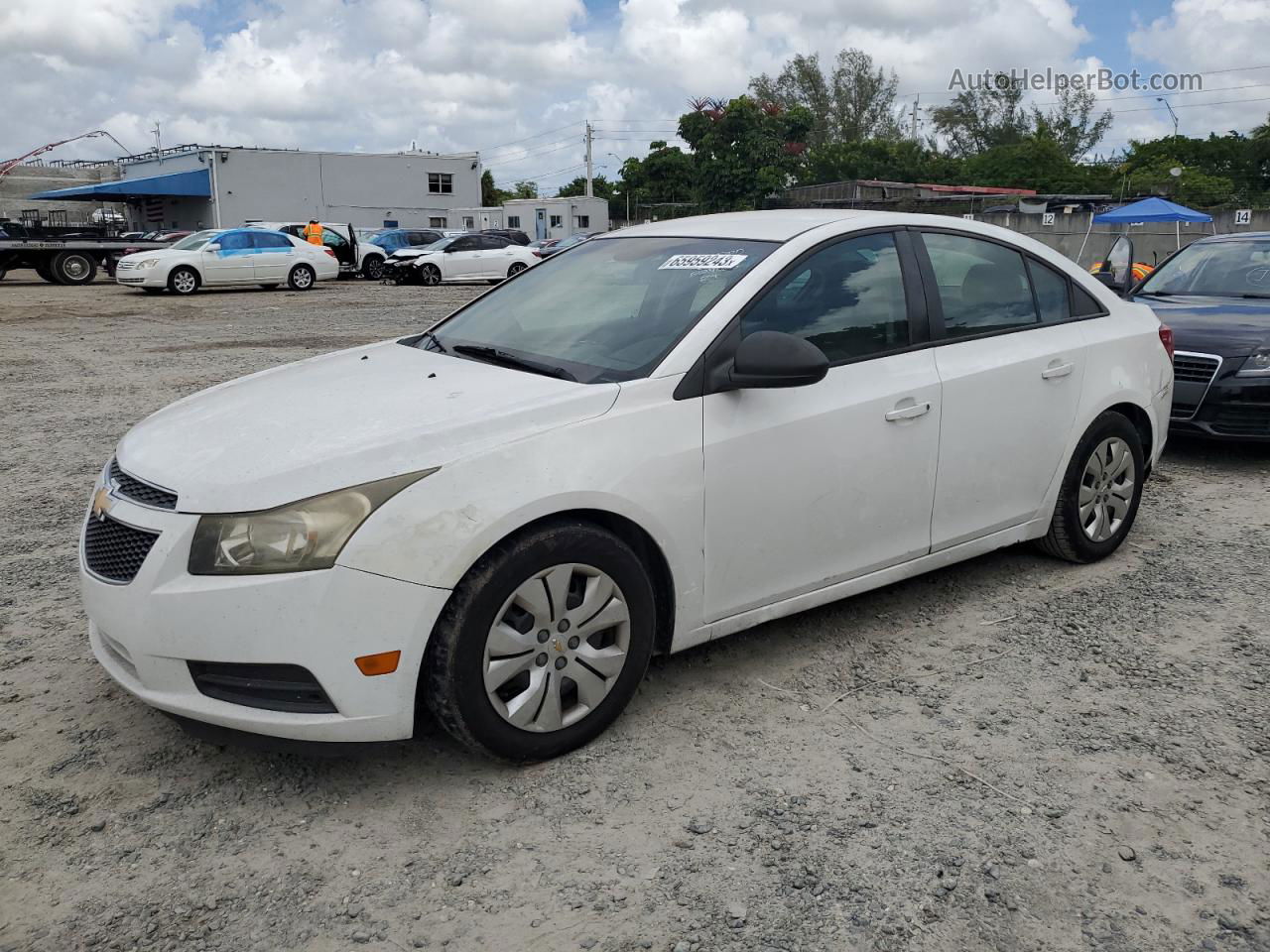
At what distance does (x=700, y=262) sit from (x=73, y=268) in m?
27.8

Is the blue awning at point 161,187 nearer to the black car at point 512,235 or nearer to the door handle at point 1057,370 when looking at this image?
the black car at point 512,235

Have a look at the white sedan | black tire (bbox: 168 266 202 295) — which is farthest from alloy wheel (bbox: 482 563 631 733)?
the white sedan

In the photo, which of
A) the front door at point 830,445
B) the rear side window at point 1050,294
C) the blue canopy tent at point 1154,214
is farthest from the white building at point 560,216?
the front door at point 830,445

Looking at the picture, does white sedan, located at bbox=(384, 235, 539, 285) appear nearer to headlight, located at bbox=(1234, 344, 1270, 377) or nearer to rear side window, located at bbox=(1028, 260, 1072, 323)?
headlight, located at bbox=(1234, 344, 1270, 377)

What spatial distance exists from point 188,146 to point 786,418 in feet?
176

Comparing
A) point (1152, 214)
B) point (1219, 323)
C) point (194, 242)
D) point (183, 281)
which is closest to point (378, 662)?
point (1219, 323)

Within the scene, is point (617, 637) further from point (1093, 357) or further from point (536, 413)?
point (1093, 357)

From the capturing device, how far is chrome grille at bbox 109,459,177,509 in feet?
9.77

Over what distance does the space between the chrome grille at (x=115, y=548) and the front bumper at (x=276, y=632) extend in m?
0.03

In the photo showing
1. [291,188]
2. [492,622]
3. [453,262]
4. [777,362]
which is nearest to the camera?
[492,622]

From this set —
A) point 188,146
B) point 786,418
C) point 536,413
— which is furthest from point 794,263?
point 188,146

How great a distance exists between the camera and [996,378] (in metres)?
4.24

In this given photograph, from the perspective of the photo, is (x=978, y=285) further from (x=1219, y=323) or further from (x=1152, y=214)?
(x=1152, y=214)

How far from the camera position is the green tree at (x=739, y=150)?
58.6 metres
